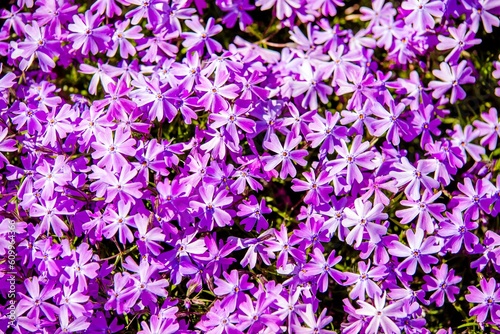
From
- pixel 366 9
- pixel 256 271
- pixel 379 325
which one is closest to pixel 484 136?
pixel 366 9

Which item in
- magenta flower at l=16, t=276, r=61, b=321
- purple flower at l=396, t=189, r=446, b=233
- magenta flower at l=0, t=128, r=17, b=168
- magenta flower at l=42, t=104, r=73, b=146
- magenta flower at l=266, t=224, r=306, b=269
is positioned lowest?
magenta flower at l=16, t=276, r=61, b=321

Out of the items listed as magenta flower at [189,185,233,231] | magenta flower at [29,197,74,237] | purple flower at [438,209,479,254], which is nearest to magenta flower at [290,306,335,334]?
magenta flower at [189,185,233,231]

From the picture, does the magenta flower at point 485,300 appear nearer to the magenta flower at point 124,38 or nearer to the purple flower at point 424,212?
the purple flower at point 424,212

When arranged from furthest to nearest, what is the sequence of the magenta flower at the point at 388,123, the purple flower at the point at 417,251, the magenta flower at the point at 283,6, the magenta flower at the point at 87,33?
the magenta flower at the point at 283,6 < the magenta flower at the point at 87,33 < the magenta flower at the point at 388,123 < the purple flower at the point at 417,251

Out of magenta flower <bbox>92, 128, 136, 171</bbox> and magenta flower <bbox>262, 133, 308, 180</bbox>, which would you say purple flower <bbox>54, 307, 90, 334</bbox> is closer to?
magenta flower <bbox>92, 128, 136, 171</bbox>

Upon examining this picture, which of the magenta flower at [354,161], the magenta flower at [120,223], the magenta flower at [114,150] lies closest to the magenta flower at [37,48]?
the magenta flower at [114,150]

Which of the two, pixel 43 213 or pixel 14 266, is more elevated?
pixel 43 213

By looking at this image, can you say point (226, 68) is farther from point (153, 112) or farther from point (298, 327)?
point (298, 327)

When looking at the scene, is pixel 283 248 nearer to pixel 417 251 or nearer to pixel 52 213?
pixel 417 251
